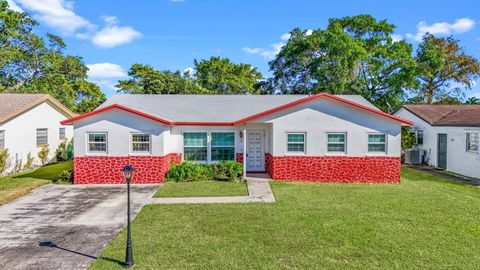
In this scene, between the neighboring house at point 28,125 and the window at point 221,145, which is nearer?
the window at point 221,145

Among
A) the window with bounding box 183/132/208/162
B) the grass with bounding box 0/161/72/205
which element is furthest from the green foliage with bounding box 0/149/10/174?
the window with bounding box 183/132/208/162

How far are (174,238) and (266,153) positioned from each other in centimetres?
994

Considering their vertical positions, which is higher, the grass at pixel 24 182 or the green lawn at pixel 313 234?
the grass at pixel 24 182

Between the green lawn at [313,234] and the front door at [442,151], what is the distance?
7765 millimetres

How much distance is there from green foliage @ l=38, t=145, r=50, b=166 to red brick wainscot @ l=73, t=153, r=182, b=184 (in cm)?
728

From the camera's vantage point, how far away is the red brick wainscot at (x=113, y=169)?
14.4 m

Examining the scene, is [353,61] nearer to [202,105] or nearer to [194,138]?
[202,105]

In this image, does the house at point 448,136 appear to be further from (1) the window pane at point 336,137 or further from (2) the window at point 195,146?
(2) the window at point 195,146

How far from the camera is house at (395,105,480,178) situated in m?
16.1

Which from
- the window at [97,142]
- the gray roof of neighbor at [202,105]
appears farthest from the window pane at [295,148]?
the window at [97,142]

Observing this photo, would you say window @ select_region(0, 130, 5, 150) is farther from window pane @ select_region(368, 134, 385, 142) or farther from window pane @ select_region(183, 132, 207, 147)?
window pane @ select_region(368, 134, 385, 142)

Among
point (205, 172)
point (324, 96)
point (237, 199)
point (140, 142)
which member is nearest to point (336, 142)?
point (324, 96)

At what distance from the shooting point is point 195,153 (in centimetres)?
1634

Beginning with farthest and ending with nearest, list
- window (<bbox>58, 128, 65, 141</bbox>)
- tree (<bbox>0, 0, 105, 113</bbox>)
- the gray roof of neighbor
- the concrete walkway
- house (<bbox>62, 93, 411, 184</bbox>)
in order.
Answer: tree (<bbox>0, 0, 105, 113</bbox>) < window (<bbox>58, 128, 65, 141</bbox>) < the gray roof of neighbor < house (<bbox>62, 93, 411, 184</bbox>) < the concrete walkway
